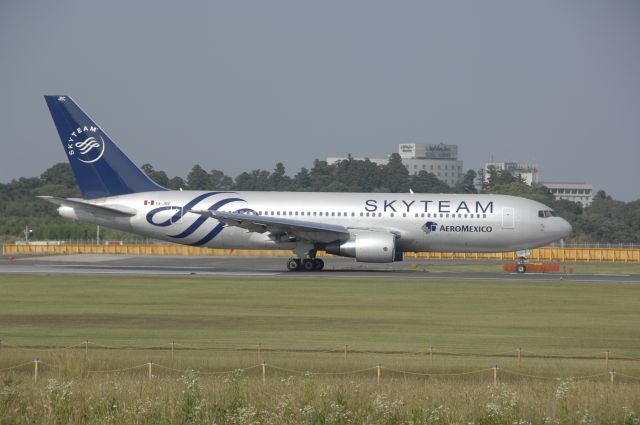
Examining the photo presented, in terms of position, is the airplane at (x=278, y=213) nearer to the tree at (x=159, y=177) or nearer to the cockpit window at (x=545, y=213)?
the cockpit window at (x=545, y=213)

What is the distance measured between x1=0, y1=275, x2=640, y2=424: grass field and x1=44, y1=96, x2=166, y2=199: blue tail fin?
885cm

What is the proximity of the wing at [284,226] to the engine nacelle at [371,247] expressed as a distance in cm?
72

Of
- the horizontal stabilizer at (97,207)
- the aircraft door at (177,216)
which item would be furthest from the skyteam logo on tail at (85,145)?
the aircraft door at (177,216)

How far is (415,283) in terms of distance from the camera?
47.6 m

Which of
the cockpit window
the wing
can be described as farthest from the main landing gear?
the cockpit window

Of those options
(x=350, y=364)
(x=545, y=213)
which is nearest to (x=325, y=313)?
(x=350, y=364)

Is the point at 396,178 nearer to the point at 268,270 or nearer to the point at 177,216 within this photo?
the point at 268,270

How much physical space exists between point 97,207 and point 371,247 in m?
15.1

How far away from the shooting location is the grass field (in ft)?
60.9

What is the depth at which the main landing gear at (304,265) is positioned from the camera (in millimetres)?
55688

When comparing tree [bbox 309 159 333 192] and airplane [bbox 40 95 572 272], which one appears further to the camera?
tree [bbox 309 159 333 192]

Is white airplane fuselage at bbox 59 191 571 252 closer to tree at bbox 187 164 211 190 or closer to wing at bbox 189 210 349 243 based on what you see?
wing at bbox 189 210 349 243

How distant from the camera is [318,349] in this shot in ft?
89.3

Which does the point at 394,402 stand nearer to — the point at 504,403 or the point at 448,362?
the point at 504,403
